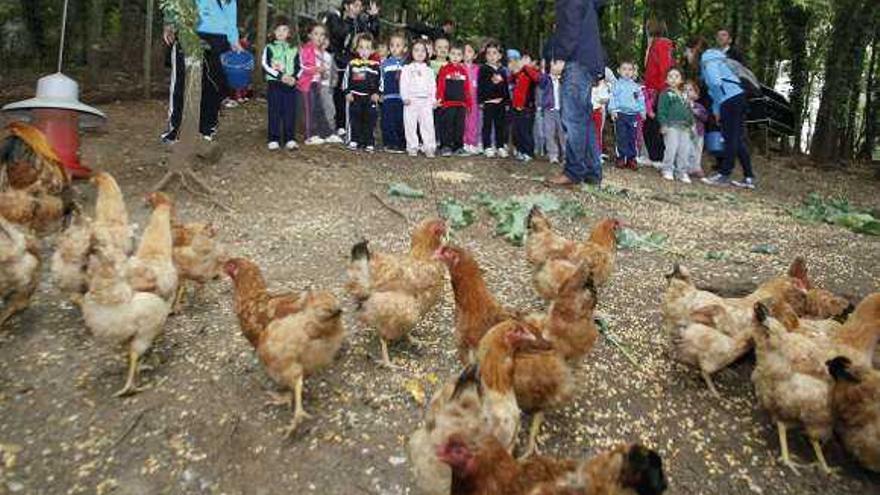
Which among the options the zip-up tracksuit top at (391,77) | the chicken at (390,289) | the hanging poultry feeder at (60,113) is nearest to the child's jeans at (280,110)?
the zip-up tracksuit top at (391,77)

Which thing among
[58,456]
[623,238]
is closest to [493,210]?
[623,238]

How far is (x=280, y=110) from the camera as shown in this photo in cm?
938

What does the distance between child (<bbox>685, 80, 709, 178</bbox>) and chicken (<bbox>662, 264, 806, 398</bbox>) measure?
677 centimetres

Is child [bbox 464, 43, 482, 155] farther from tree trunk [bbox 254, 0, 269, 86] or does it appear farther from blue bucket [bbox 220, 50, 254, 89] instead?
blue bucket [bbox 220, 50, 254, 89]

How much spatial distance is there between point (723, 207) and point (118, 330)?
24.2 ft

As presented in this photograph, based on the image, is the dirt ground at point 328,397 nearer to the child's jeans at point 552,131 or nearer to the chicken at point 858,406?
the chicken at point 858,406

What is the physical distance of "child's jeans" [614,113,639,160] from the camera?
10711 millimetres

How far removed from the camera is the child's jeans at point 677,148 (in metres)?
10.3

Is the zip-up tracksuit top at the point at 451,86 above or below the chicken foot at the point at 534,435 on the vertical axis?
above

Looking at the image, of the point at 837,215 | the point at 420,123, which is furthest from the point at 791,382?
the point at 420,123

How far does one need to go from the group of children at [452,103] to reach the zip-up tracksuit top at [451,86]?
0.05 ft

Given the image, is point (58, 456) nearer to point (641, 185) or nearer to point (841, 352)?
point (841, 352)

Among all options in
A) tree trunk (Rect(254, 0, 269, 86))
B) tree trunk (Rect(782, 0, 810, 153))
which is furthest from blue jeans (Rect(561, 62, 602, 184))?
tree trunk (Rect(782, 0, 810, 153))

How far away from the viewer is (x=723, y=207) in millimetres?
8602
